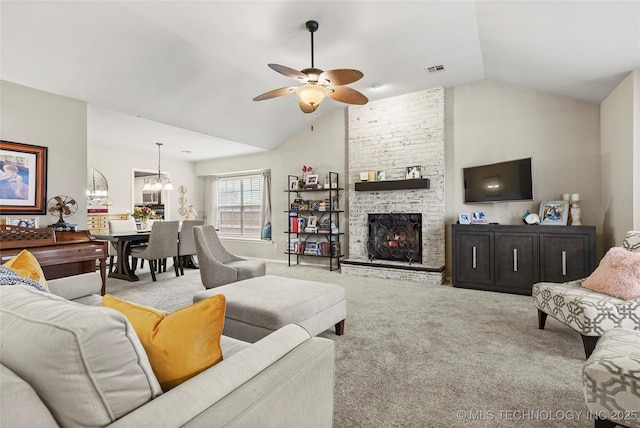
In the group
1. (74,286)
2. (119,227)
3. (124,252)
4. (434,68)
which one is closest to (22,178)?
(124,252)

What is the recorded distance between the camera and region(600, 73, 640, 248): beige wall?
3.08m

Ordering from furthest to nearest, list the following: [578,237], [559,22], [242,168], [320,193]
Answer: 1. [242,168]
2. [320,193]
3. [578,237]
4. [559,22]

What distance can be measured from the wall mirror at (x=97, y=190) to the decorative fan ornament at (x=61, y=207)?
3.02 m

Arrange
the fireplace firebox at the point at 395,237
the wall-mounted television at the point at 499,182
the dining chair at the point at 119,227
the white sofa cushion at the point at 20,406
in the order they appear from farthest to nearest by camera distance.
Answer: the dining chair at the point at 119,227, the fireplace firebox at the point at 395,237, the wall-mounted television at the point at 499,182, the white sofa cushion at the point at 20,406

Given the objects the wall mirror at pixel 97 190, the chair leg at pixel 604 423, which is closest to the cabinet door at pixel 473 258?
the chair leg at pixel 604 423

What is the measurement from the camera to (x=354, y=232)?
18.4ft

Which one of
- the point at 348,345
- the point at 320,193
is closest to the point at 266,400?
the point at 348,345

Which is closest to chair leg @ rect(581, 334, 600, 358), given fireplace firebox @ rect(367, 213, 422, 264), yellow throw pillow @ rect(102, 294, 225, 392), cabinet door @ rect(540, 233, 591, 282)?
cabinet door @ rect(540, 233, 591, 282)

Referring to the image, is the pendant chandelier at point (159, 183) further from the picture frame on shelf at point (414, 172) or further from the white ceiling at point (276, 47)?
the picture frame on shelf at point (414, 172)

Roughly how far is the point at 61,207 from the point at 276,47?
316cm

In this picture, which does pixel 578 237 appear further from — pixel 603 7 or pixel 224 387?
pixel 224 387

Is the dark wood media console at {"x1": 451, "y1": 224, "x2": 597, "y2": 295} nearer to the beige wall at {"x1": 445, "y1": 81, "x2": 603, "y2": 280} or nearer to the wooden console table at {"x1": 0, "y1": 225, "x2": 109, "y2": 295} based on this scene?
the beige wall at {"x1": 445, "y1": 81, "x2": 603, "y2": 280}

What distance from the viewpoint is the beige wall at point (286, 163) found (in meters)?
5.98

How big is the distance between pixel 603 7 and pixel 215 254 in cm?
429
